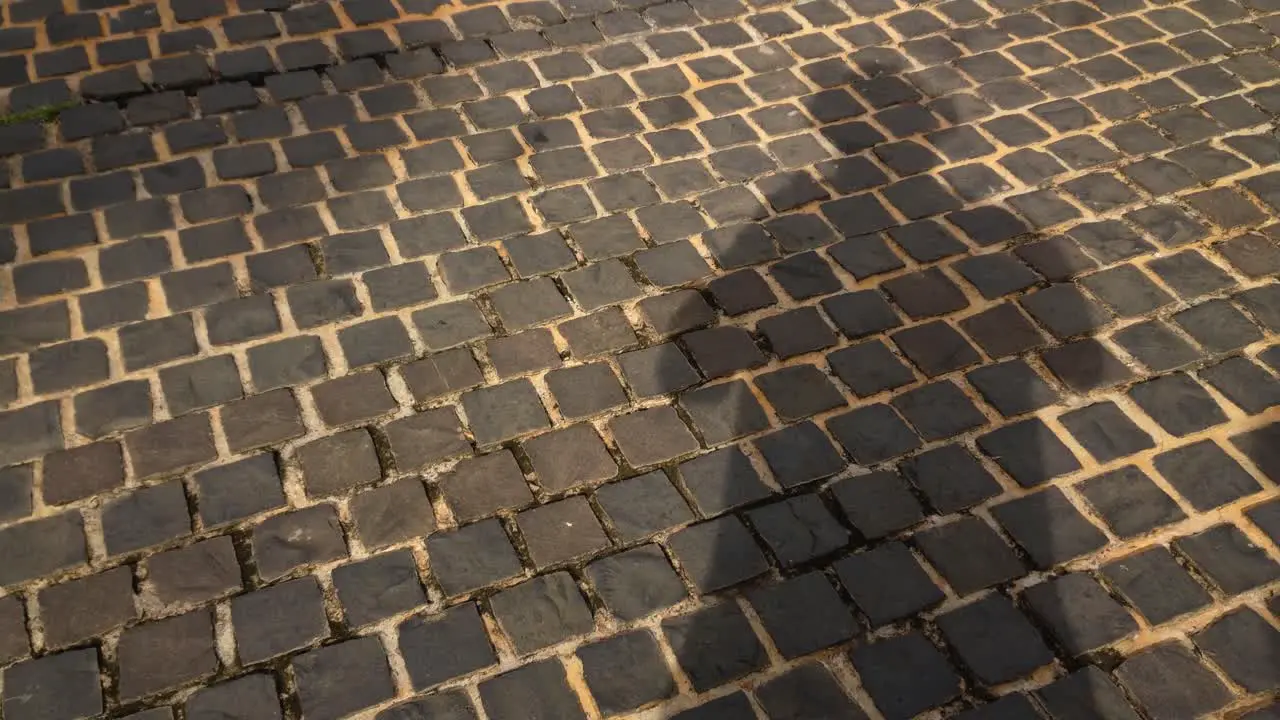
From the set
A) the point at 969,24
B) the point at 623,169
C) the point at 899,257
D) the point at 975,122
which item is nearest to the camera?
the point at 899,257

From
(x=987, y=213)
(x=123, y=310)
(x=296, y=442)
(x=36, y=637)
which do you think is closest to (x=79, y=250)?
(x=123, y=310)

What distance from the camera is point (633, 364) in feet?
10.8

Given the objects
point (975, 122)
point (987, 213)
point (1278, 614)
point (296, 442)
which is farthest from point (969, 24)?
point (296, 442)

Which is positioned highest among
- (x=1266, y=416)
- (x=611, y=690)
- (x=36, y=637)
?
(x=1266, y=416)

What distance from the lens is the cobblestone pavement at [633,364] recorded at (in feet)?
8.52

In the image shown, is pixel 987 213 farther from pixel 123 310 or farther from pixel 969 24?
pixel 123 310

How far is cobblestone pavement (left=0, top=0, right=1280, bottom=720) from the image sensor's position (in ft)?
8.52

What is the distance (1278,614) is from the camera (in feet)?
8.81

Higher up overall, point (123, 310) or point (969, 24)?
point (969, 24)

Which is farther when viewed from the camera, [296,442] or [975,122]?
[975,122]

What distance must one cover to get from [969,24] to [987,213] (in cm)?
148

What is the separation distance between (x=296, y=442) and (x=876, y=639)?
183 cm

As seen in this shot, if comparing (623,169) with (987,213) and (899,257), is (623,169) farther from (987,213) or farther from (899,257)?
(987,213)

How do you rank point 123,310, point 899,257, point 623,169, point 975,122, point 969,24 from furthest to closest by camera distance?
point 969,24, point 975,122, point 623,169, point 899,257, point 123,310
